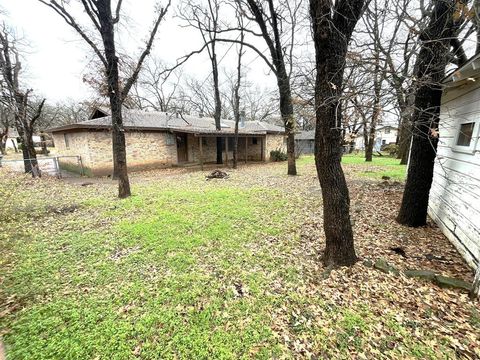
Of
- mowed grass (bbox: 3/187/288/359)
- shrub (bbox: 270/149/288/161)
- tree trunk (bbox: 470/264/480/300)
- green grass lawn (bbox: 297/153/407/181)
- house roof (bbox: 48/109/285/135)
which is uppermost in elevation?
house roof (bbox: 48/109/285/135)

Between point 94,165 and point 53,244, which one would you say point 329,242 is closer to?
point 53,244

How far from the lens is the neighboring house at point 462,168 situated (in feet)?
12.1

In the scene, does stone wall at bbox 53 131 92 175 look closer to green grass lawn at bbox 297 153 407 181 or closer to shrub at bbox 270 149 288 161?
shrub at bbox 270 149 288 161

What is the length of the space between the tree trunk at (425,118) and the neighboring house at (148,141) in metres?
10.1

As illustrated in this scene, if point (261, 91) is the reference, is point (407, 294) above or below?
below

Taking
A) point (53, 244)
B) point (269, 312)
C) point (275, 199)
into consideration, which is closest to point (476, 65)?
point (269, 312)

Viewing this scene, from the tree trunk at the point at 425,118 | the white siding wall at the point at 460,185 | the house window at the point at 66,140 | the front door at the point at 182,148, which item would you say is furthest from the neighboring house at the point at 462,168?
the house window at the point at 66,140

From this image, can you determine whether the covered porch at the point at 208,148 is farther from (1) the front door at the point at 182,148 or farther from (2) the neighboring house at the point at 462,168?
(2) the neighboring house at the point at 462,168

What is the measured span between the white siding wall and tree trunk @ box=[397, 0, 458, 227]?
0.33 meters

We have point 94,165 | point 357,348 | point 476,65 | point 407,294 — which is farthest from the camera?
point 94,165

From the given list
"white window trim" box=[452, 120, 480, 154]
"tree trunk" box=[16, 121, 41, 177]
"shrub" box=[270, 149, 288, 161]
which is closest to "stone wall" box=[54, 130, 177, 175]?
"tree trunk" box=[16, 121, 41, 177]

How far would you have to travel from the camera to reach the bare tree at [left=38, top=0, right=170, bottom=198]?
7.03 metres

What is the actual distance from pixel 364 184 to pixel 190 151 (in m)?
13.7

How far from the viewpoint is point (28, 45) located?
13289mm
